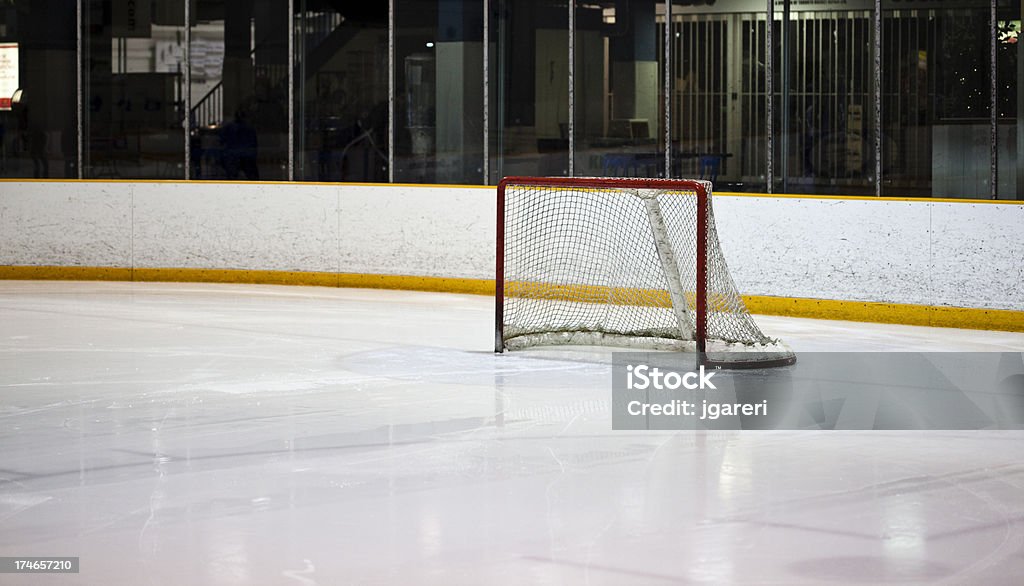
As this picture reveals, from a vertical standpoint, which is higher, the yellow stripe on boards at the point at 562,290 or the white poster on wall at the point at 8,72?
the white poster on wall at the point at 8,72

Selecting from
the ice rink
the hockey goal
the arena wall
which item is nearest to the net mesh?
A: the hockey goal

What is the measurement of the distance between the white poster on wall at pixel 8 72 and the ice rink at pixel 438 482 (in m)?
6.81

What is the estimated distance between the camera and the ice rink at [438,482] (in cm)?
450

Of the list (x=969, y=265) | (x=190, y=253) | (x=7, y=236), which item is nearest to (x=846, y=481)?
(x=969, y=265)

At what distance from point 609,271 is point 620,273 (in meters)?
0.14

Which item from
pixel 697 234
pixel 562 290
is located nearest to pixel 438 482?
pixel 697 234

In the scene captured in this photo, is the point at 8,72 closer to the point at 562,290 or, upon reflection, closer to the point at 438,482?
the point at 562,290

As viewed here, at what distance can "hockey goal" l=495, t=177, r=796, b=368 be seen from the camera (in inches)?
354

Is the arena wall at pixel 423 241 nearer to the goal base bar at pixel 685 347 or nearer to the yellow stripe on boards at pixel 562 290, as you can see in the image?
the yellow stripe on boards at pixel 562 290

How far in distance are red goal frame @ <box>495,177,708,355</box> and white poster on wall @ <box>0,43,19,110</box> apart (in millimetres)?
7690

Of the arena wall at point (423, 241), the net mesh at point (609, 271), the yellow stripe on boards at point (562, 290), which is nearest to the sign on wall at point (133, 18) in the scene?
the arena wall at point (423, 241)

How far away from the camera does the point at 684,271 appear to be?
965 cm

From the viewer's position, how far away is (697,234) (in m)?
8.76

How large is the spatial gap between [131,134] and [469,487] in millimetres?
10527
